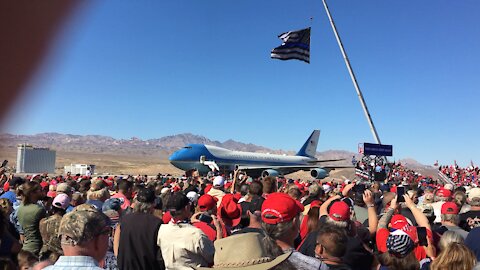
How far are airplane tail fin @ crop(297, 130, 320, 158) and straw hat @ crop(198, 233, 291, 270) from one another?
160 feet

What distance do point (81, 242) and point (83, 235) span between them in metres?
0.04

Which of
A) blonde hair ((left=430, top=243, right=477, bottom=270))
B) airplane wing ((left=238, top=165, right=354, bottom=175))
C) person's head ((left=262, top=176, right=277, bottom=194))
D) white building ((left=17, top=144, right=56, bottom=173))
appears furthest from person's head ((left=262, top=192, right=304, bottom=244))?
white building ((left=17, top=144, right=56, bottom=173))

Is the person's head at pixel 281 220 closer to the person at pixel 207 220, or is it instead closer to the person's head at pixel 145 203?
the person at pixel 207 220

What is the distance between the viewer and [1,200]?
5109mm

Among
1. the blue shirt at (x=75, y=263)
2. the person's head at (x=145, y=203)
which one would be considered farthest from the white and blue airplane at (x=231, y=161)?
the blue shirt at (x=75, y=263)

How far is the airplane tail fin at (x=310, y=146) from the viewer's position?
166 feet

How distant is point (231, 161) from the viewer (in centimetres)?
3700

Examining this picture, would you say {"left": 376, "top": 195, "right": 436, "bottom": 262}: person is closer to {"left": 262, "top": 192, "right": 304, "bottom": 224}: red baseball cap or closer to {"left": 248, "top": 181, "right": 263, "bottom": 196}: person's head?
{"left": 262, "top": 192, "right": 304, "bottom": 224}: red baseball cap

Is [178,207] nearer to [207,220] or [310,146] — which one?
[207,220]

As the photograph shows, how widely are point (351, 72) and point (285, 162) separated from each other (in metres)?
26.8

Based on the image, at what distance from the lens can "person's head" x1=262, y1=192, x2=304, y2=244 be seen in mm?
3012

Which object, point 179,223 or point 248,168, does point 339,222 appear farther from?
point 248,168

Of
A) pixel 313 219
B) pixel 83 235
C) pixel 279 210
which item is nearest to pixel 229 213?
pixel 313 219

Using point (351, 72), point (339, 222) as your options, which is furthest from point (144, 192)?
point (351, 72)
